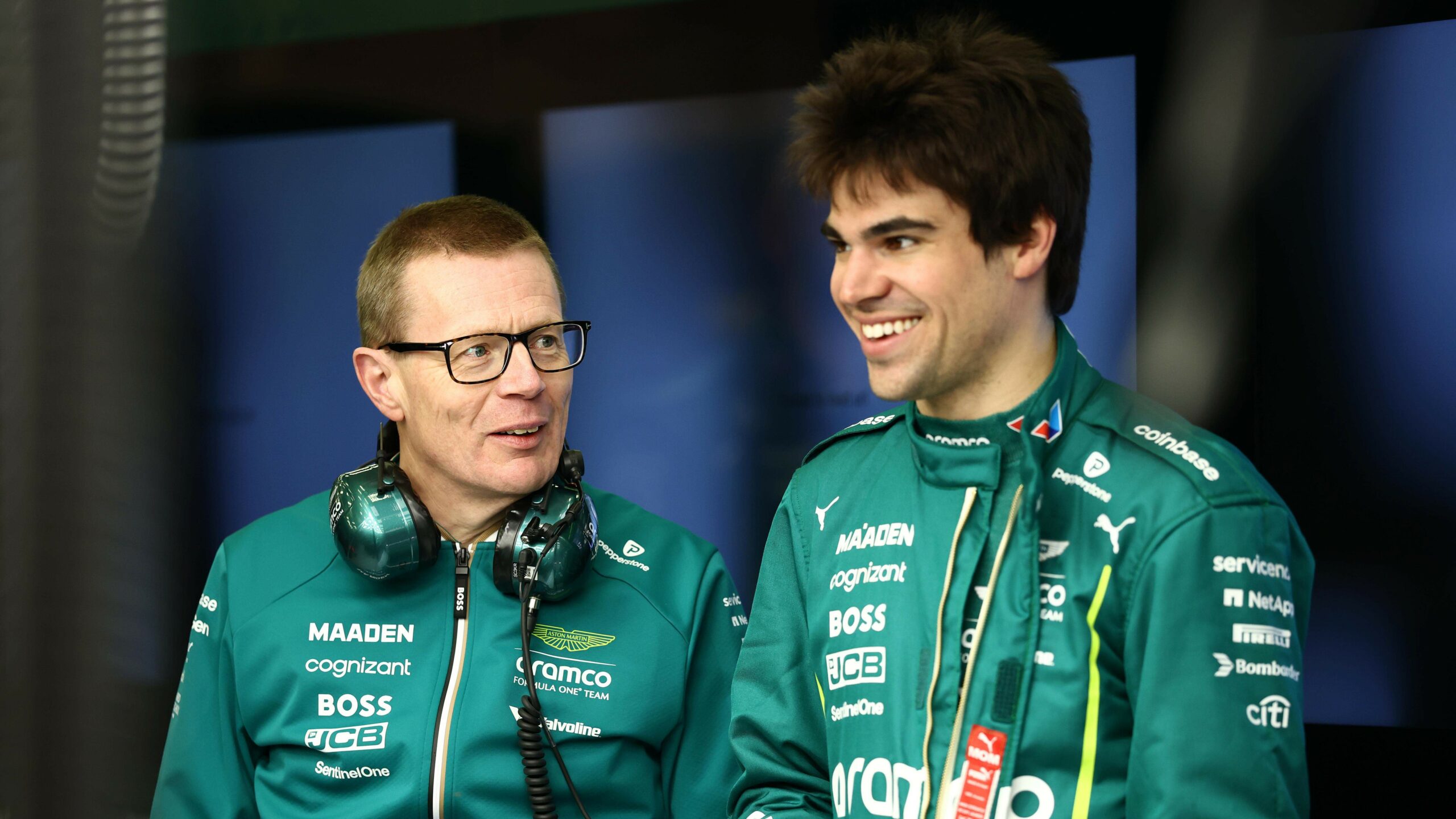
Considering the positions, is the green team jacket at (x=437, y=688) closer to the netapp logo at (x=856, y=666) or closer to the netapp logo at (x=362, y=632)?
the netapp logo at (x=362, y=632)

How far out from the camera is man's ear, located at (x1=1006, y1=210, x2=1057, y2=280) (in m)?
1.37

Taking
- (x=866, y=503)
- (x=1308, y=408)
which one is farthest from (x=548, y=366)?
(x=1308, y=408)

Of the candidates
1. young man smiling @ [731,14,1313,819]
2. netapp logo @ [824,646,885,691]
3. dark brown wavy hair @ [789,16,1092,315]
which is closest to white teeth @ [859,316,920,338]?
young man smiling @ [731,14,1313,819]

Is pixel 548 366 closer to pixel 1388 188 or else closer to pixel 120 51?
pixel 120 51

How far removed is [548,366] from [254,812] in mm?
772

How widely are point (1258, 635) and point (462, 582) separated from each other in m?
1.07

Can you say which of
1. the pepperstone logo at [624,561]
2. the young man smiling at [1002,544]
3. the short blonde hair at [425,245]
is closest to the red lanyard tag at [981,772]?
the young man smiling at [1002,544]

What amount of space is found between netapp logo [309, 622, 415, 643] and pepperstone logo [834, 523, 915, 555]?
0.69 meters

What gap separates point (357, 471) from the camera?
1826mm

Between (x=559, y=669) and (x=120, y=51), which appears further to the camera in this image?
(x=559, y=669)

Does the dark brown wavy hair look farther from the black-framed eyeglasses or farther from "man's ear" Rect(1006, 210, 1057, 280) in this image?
the black-framed eyeglasses

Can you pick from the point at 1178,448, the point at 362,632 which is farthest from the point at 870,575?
the point at 362,632

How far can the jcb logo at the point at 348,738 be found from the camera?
175 cm

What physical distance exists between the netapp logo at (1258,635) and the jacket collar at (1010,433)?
24 centimetres
